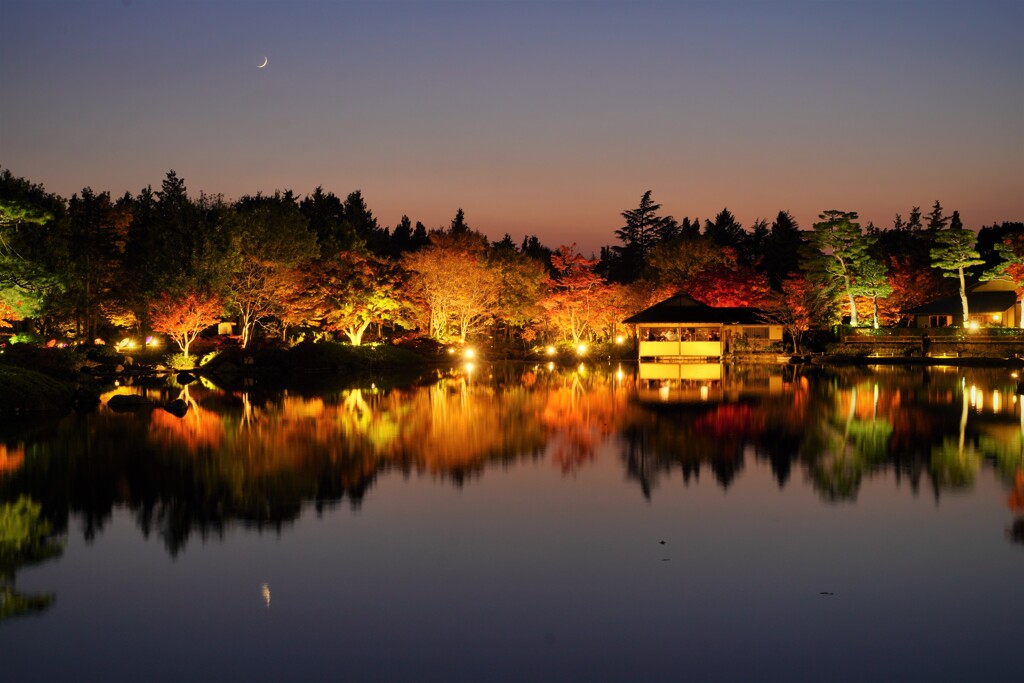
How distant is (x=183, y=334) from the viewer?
1665 inches

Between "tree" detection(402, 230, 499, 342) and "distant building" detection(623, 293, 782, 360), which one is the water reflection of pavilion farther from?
"tree" detection(402, 230, 499, 342)

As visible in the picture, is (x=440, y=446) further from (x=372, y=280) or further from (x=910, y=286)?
(x=910, y=286)

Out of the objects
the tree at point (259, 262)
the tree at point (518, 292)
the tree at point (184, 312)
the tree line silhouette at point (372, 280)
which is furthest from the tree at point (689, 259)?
the tree at point (184, 312)

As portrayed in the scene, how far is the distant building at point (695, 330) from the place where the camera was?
149 feet

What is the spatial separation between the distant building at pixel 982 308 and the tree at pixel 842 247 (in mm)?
Answer: 7297

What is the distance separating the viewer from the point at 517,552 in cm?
1002

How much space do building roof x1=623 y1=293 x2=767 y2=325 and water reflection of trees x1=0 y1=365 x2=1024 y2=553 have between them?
17.1 m

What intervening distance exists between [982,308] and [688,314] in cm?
2251

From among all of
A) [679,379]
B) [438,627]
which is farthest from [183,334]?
[438,627]

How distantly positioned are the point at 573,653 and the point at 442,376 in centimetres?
3095

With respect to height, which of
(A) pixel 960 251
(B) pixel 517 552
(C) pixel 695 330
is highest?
(A) pixel 960 251

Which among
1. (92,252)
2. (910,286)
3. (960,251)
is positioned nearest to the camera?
(92,252)

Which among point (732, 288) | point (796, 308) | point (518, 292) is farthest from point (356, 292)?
point (796, 308)

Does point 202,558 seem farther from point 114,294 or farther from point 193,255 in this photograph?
point 114,294
